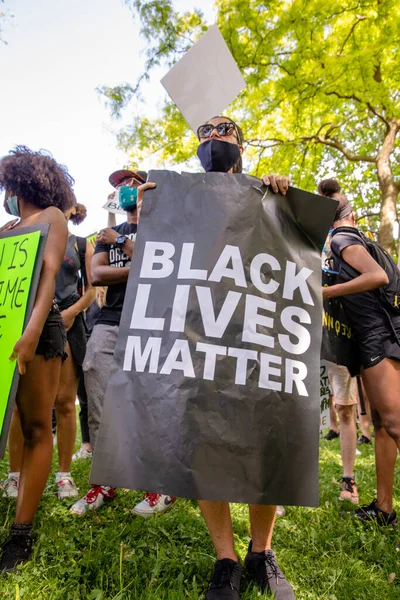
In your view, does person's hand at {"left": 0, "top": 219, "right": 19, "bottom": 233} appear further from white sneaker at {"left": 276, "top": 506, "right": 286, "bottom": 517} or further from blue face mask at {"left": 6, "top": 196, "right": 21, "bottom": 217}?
white sneaker at {"left": 276, "top": 506, "right": 286, "bottom": 517}

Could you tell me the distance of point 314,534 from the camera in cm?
247

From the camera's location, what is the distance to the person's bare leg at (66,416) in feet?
10.1

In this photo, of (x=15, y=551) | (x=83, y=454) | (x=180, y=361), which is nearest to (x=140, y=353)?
(x=180, y=361)

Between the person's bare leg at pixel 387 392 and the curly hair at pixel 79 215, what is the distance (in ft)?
9.34

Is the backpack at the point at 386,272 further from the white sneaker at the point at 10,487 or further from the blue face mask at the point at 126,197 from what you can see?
the white sneaker at the point at 10,487

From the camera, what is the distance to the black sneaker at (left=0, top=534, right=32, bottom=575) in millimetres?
1944

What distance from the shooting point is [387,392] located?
260 cm

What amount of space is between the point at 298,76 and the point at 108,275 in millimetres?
6931

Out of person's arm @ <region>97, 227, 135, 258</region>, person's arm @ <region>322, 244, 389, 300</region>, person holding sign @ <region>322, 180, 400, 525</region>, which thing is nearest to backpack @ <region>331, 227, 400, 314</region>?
person holding sign @ <region>322, 180, 400, 525</region>

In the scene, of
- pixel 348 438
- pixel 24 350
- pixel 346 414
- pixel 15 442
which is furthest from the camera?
pixel 346 414

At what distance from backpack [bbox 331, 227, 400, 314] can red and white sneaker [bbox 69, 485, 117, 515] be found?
2.04 meters

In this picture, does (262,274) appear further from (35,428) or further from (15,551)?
(15,551)

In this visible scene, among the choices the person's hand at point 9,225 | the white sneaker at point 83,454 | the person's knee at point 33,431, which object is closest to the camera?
the person's knee at point 33,431

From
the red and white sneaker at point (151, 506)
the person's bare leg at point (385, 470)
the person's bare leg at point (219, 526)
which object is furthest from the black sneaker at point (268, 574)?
the person's bare leg at point (385, 470)
